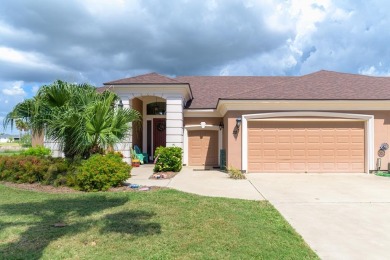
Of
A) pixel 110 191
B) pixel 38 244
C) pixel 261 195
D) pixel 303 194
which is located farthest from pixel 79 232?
pixel 303 194

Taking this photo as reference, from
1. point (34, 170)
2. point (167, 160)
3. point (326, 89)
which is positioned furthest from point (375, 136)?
point (34, 170)

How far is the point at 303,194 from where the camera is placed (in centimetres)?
878

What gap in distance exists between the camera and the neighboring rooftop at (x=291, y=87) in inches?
553

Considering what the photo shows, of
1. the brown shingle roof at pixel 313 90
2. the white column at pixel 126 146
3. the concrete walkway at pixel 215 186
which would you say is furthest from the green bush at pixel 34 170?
the brown shingle roof at pixel 313 90

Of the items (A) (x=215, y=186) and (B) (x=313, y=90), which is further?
(B) (x=313, y=90)

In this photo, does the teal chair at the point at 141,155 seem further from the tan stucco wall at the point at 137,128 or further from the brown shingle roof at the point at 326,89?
the brown shingle roof at the point at 326,89

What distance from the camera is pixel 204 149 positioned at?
59.4 feet

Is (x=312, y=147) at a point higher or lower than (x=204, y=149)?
higher

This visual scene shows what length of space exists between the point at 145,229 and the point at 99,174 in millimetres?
4566

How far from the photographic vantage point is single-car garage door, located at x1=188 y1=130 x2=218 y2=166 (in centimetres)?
1800

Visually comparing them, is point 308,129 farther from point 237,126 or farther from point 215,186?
point 215,186

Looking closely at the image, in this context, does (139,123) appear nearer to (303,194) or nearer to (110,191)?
(110,191)

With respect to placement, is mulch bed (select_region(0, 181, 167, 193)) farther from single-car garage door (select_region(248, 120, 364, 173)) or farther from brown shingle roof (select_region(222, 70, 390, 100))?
brown shingle roof (select_region(222, 70, 390, 100))

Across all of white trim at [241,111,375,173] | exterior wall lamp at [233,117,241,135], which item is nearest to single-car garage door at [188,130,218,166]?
exterior wall lamp at [233,117,241,135]
